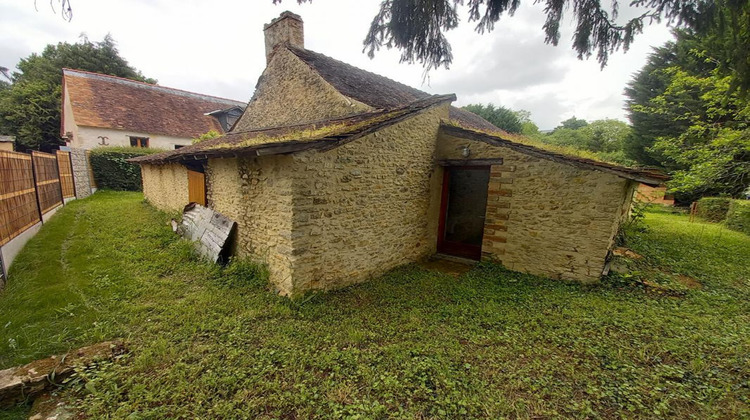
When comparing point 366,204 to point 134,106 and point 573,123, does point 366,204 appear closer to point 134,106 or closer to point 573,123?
point 134,106

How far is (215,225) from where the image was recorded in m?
6.47

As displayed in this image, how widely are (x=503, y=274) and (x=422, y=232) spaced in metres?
2.20

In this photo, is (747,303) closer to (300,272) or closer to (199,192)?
(300,272)

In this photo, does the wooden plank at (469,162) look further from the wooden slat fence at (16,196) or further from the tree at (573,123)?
the tree at (573,123)

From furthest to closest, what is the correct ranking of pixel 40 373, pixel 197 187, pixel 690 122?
1. pixel 690 122
2. pixel 197 187
3. pixel 40 373

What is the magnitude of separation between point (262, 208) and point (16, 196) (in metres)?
5.38

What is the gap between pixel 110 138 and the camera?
16.3 meters

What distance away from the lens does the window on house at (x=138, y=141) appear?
17092 mm

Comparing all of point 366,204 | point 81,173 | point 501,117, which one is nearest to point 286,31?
point 366,204

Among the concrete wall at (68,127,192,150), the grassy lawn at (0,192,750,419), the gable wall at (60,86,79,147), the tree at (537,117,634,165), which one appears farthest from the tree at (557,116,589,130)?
the gable wall at (60,86,79,147)

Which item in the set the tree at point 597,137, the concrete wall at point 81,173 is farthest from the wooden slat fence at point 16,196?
the tree at point 597,137

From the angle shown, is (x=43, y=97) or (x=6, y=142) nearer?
(x=6, y=142)

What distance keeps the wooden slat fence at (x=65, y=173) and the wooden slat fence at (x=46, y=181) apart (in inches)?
26.9

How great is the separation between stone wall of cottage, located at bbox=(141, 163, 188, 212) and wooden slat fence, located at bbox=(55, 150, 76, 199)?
253 cm
